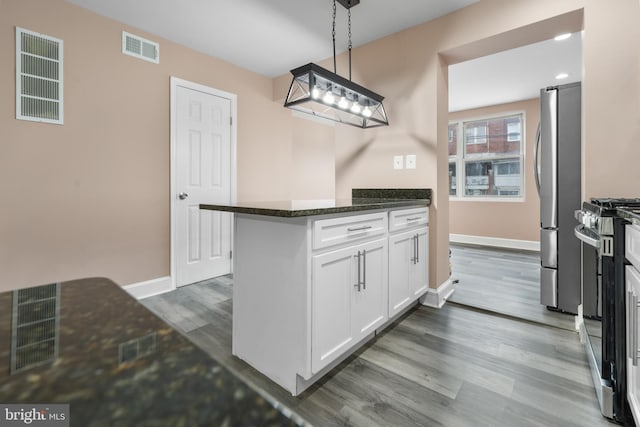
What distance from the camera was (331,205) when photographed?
5.87 ft

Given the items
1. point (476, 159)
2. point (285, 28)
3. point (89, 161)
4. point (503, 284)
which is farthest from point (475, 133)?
point (89, 161)

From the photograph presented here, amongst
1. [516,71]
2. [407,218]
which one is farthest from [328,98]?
[516,71]

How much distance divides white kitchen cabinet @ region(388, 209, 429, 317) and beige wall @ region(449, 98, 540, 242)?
3548 millimetres

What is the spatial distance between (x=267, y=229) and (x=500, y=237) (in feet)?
17.1

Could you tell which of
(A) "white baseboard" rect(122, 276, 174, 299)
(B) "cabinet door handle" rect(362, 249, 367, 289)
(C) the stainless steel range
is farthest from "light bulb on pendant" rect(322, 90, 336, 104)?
(A) "white baseboard" rect(122, 276, 174, 299)

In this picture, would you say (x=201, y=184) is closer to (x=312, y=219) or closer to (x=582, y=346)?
(x=312, y=219)

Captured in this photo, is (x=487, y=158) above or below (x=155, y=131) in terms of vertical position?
above

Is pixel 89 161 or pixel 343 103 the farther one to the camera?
pixel 89 161

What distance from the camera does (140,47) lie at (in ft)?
9.71

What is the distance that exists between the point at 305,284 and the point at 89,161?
2378 millimetres

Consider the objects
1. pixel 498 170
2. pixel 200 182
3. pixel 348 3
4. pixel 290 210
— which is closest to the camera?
pixel 290 210

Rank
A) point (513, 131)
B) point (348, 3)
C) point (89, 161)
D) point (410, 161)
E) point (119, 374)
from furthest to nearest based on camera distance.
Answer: point (513, 131), point (410, 161), point (89, 161), point (348, 3), point (119, 374)

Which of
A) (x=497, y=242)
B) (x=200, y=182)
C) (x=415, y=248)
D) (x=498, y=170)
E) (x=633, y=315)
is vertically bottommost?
(x=497, y=242)

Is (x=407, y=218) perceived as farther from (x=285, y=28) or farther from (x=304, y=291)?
(x=285, y=28)
